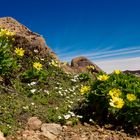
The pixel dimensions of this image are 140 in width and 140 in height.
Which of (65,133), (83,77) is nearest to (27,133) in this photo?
(65,133)

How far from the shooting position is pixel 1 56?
40.8ft

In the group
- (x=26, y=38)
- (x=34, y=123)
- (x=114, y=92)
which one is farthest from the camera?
(x=26, y=38)

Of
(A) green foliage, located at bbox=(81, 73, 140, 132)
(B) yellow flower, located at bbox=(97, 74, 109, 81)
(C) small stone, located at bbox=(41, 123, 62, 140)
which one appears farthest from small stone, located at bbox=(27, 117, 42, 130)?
(B) yellow flower, located at bbox=(97, 74, 109, 81)

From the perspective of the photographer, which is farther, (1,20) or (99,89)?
(1,20)

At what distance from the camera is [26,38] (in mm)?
16188

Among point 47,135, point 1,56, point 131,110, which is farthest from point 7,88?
point 131,110

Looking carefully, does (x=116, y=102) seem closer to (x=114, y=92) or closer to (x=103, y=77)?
(x=114, y=92)

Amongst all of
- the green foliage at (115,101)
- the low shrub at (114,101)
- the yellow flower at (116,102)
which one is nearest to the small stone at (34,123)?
the low shrub at (114,101)

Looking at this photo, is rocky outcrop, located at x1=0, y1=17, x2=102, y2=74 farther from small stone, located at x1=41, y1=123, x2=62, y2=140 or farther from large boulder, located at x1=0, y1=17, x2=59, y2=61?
small stone, located at x1=41, y1=123, x2=62, y2=140

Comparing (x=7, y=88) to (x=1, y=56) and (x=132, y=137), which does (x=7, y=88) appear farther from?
(x=132, y=137)

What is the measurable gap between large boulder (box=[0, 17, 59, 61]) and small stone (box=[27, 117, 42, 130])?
550cm

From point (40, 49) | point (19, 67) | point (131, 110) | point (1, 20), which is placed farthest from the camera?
point (1, 20)

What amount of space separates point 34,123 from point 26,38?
620 cm

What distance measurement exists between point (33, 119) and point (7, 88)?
1.93 metres
